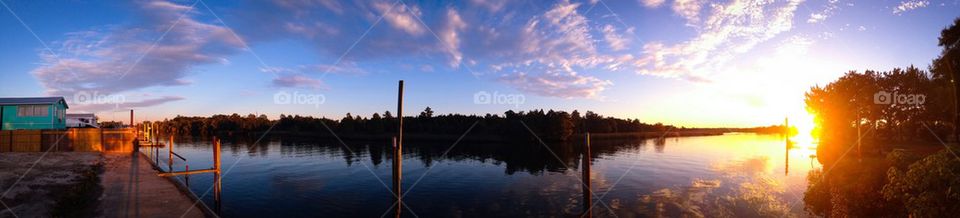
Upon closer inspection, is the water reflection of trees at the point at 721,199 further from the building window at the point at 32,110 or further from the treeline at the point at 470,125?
the treeline at the point at 470,125

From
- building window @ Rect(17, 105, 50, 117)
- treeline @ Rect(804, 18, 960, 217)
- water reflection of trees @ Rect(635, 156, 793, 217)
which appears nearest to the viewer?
treeline @ Rect(804, 18, 960, 217)

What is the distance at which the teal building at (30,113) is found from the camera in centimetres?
4316

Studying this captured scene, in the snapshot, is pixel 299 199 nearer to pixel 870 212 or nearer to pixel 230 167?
pixel 230 167

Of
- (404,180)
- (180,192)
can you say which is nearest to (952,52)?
(404,180)

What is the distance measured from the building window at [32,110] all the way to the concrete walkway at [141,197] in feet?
74.8

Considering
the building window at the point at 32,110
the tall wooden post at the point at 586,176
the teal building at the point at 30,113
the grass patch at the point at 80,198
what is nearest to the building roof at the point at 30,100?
the teal building at the point at 30,113

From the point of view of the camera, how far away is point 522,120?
12319 cm

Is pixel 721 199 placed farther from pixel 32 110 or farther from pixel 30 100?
pixel 30 100

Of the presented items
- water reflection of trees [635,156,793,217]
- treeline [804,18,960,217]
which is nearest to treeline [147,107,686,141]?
treeline [804,18,960,217]

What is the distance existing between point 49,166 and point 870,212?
51.8 m

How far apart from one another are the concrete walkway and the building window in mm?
22801

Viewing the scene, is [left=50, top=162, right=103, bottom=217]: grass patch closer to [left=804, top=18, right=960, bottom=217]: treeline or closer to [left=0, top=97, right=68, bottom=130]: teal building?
[left=0, top=97, right=68, bottom=130]: teal building

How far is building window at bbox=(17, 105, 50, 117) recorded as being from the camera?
43625 millimetres

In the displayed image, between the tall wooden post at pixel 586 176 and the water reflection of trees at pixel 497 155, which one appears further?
the water reflection of trees at pixel 497 155
